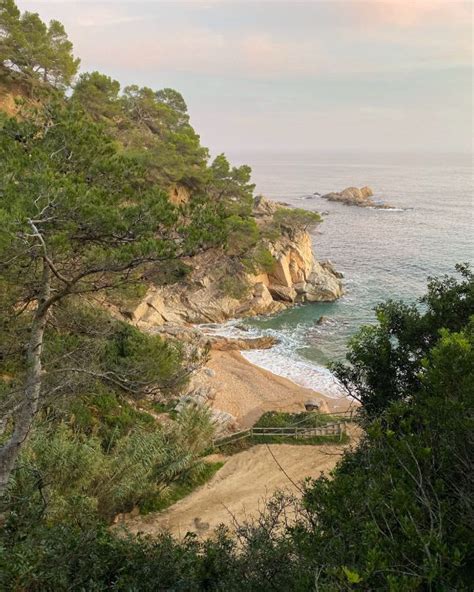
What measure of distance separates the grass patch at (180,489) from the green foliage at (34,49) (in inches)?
1049

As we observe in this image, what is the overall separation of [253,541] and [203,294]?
81.6 ft

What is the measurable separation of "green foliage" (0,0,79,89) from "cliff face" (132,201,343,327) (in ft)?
50.4

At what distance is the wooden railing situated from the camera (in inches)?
606

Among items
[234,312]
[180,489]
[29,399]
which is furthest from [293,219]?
[29,399]

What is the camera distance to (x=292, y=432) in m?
15.8

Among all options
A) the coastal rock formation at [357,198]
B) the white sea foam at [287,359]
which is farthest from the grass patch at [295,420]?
the coastal rock formation at [357,198]

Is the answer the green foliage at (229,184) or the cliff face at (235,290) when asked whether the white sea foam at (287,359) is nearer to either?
the cliff face at (235,290)

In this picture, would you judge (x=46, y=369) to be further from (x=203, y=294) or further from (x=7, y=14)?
(x=7, y=14)

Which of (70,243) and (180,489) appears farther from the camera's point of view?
(180,489)

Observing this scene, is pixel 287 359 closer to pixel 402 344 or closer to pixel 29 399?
pixel 402 344

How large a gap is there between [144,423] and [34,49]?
2439 centimetres

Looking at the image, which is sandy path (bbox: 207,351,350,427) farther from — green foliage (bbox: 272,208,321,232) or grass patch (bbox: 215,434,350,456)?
green foliage (bbox: 272,208,321,232)

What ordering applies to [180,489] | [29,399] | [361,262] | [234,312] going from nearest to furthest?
[29,399] < [180,489] < [234,312] < [361,262]

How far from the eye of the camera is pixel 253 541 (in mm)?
5465
